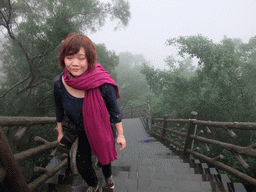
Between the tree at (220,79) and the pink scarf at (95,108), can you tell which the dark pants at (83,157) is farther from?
the tree at (220,79)

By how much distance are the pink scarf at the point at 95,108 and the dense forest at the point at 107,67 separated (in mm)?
3293

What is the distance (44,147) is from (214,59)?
787 cm

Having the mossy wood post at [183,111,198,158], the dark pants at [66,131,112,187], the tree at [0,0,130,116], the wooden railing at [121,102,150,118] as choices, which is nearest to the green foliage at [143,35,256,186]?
the wooden railing at [121,102,150,118]

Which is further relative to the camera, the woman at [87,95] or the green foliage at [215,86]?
the green foliage at [215,86]

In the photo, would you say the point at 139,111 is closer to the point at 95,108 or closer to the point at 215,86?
the point at 215,86

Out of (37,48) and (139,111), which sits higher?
(37,48)

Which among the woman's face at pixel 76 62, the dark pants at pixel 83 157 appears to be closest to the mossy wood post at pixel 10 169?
the dark pants at pixel 83 157

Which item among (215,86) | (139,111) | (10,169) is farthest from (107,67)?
(10,169)

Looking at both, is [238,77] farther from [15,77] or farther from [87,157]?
[15,77]

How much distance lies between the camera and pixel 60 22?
4754 millimetres

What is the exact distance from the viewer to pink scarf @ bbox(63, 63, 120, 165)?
1.17 m

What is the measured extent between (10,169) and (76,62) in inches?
35.8

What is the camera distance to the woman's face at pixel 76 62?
117 centimetres

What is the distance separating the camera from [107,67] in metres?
10.6
